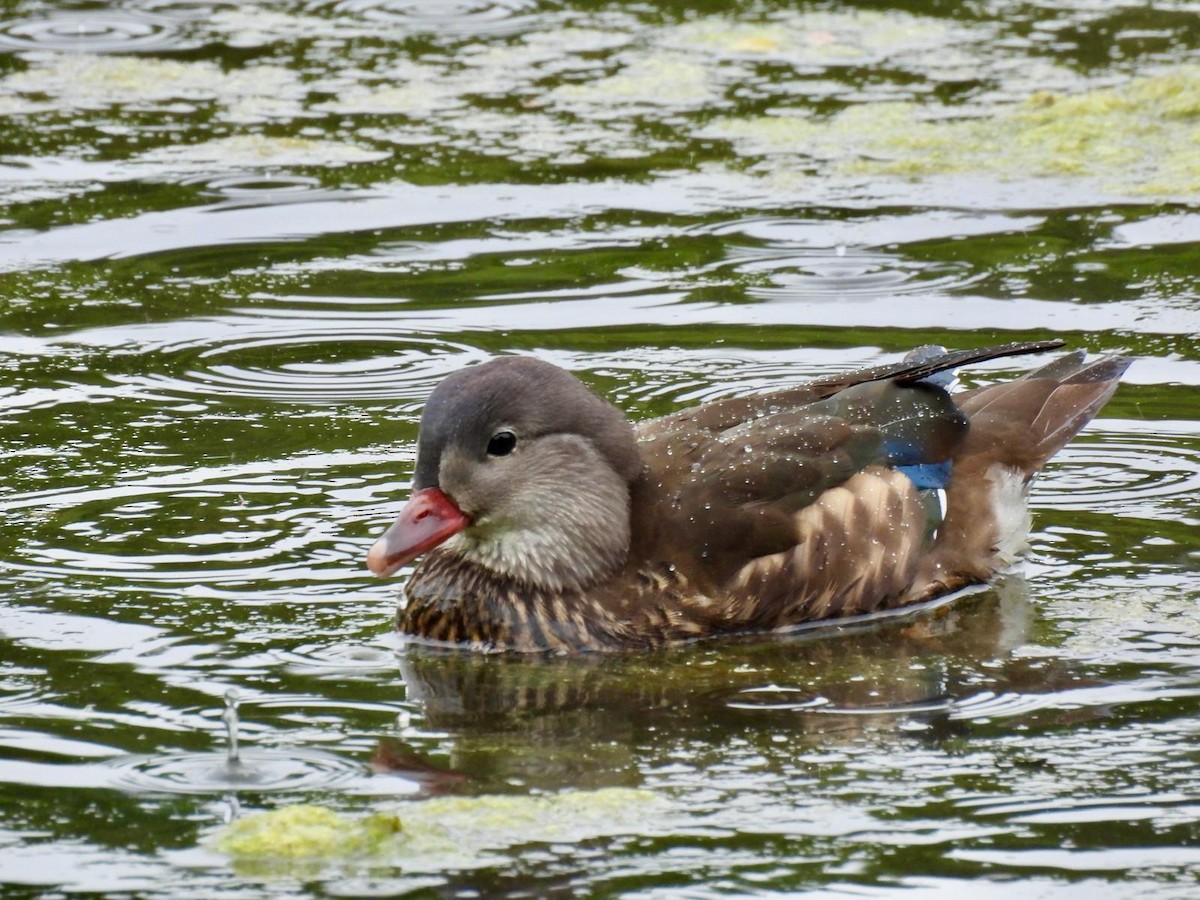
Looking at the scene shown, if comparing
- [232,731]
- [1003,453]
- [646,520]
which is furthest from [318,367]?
[232,731]

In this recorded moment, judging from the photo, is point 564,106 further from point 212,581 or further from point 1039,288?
point 212,581

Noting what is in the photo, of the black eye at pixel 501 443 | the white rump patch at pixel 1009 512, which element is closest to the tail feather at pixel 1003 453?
the white rump patch at pixel 1009 512

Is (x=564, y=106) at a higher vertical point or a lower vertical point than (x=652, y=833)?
higher

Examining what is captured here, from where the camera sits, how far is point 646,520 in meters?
7.08

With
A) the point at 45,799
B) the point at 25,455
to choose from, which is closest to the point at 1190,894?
the point at 45,799

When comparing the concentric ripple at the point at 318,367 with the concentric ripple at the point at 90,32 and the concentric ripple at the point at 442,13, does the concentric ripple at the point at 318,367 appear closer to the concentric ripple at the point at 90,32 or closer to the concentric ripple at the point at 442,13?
the concentric ripple at the point at 90,32

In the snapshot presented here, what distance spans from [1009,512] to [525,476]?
1789 millimetres

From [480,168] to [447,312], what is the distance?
2.22 m

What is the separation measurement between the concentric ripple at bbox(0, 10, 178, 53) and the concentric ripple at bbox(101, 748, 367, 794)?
9776 mm

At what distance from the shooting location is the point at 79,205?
1171cm

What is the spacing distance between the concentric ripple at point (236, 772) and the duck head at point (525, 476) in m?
1.15

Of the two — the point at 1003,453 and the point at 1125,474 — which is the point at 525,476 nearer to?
the point at 1003,453

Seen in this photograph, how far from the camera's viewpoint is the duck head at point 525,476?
22.7 feet

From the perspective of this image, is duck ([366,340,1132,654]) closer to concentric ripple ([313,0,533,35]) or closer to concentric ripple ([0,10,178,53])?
concentric ripple ([313,0,533,35])
